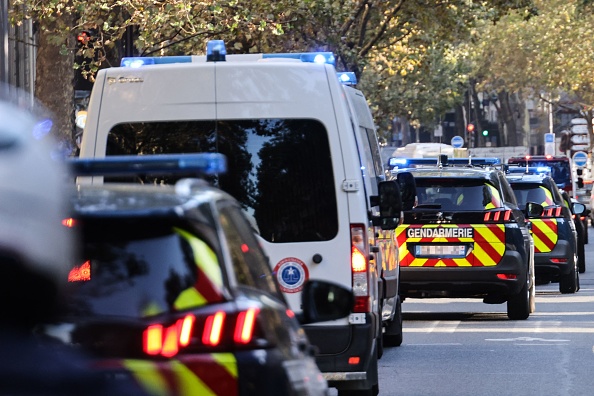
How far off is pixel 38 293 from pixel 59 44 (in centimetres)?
1722

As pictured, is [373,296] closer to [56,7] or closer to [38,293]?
[38,293]

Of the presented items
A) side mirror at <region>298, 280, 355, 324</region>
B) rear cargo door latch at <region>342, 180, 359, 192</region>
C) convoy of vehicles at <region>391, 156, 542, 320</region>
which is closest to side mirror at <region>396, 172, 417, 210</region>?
rear cargo door latch at <region>342, 180, 359, 192</region>

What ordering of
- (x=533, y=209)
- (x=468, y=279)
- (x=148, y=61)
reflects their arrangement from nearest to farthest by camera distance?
(x=148, y=61) < (x=468, y=279) < (x=533, y=209)

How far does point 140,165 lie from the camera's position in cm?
465

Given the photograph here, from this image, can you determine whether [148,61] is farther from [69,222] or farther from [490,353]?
[69,222]

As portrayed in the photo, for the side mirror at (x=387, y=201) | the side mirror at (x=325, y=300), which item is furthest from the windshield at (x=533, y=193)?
the side mirror at (x=325, y=300)

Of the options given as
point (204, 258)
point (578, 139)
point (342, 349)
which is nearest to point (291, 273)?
→ point (342, 349)

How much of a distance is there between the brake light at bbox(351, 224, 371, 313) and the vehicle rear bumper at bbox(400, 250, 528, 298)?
25.6 ft

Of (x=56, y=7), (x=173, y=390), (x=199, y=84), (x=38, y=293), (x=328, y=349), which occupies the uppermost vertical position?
(x=56, y=7)

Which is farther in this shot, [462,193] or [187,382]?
[462,193]

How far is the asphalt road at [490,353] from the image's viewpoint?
1156cm

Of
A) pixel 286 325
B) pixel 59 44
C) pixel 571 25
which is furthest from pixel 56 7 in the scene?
pixel 571 25

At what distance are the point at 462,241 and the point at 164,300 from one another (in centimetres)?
1303

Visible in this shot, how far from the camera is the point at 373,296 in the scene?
9516 millimetres
